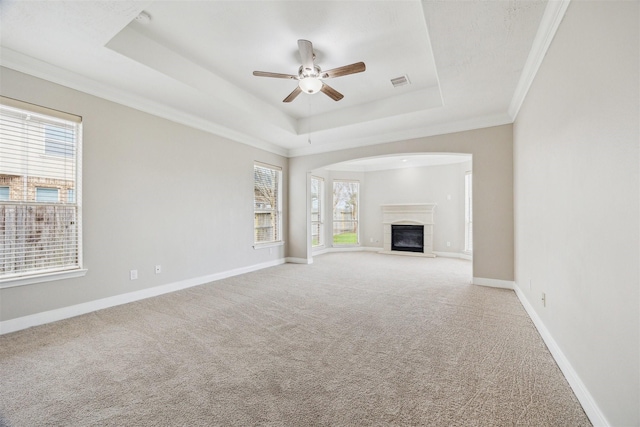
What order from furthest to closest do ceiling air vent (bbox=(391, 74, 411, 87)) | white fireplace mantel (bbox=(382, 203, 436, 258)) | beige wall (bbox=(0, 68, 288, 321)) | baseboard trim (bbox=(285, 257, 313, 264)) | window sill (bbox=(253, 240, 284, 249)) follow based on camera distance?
white fireplace mantel (bbox=(382, 203, 436, 258)), baseboard trim (bbox=(285, 257, 313, 264)), window sill (bbox=(253, 240, 284, 249)), ceiling air vent (bbox=(391, 74, 411, 87)), beige wall (bbox=(0, 68, 288, 321))

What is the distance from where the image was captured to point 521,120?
348 centimetres

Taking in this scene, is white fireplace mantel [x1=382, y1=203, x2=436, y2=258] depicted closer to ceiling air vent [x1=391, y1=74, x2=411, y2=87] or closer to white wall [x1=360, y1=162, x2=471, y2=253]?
white wall [x1=360, y1=162, x2=471, y2=253]

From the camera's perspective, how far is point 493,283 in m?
4.25

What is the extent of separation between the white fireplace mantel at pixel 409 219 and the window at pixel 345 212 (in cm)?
96

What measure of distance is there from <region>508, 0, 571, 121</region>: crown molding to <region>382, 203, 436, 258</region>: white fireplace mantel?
184 inches

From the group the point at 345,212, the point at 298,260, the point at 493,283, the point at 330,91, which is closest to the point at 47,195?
the point at 330,91

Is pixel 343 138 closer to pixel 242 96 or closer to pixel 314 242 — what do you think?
pixel 242 96

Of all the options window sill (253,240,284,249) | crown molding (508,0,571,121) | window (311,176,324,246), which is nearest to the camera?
crown molding (508,0,571,121)

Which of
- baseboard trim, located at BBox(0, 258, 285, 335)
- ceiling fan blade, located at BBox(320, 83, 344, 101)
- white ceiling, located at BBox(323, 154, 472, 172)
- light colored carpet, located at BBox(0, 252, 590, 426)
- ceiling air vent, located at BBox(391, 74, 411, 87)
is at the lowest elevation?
light colored carpet, located at BBox(0, 252, 590, 426)

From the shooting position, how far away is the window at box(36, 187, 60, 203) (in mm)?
2844

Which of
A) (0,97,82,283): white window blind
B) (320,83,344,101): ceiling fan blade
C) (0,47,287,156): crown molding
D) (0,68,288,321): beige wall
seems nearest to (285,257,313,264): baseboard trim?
(0,68,288,321): beige wall

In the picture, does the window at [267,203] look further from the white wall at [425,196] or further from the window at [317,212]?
the white wall at [425,196]

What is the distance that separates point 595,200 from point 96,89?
4.70m

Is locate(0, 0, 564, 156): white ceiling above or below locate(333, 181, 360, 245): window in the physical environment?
above
